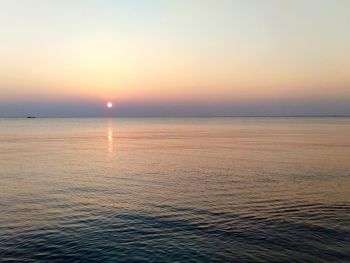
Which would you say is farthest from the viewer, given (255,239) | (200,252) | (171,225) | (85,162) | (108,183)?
(85,162)

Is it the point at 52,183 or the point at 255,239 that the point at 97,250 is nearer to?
the point at 255,239

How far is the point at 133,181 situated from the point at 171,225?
55.9ft

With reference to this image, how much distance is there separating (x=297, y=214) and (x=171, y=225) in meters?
9.19

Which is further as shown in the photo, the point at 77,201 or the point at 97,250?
the point at 77,201

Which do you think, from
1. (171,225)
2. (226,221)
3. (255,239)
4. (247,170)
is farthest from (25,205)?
(247,170)

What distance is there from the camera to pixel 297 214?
25656 millimetres

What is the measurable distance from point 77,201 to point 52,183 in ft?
32.9

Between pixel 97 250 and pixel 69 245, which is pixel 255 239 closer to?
pixel 97 250

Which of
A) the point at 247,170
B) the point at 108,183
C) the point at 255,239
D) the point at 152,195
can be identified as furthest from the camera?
the point at 247,170

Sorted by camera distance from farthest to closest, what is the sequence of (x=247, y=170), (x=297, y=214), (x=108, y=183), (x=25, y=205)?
(x=247, y=170) < (x=108, y=183) < (x=25, y=205) < (x=297, y=214)

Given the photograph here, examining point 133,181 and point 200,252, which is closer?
point 200,252

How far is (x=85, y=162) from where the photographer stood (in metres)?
57.9

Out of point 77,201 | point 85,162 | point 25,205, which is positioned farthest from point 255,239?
point 85,162

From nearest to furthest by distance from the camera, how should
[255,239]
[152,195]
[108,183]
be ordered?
[255,239] → [152,195] → [108,183]
